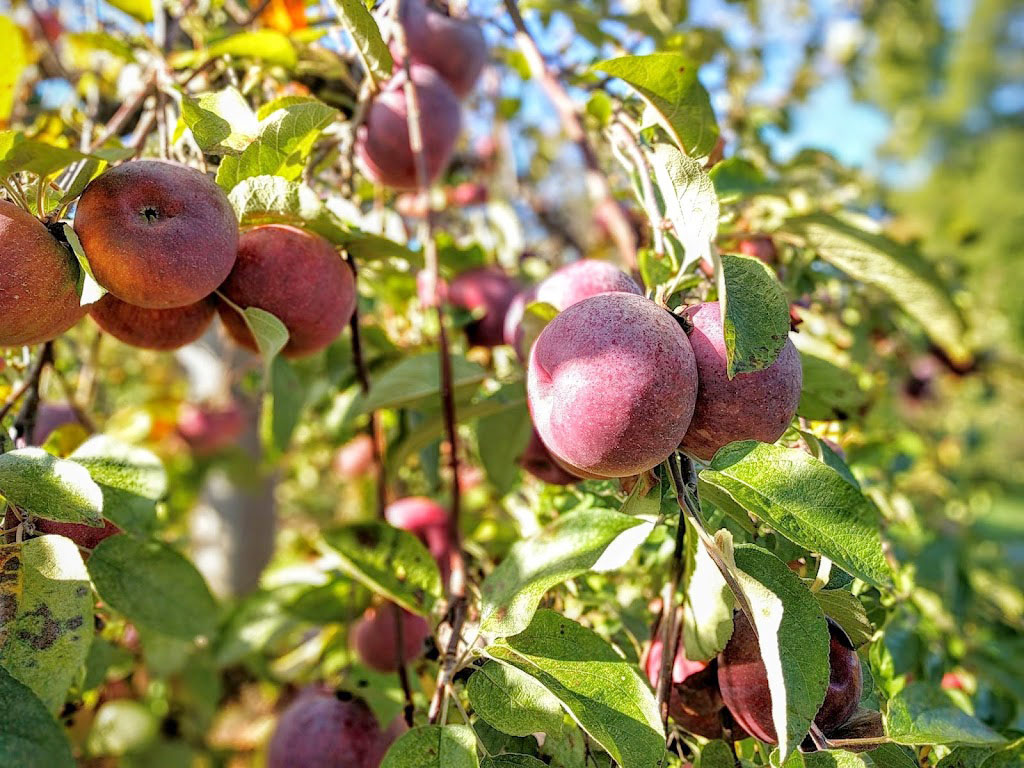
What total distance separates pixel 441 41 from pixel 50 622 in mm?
841

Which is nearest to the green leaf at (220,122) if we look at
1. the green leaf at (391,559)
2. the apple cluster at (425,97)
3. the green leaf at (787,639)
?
the apple cluster at (425,97)

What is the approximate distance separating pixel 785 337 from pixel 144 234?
17.7 inches

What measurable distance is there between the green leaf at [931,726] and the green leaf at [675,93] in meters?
0.46

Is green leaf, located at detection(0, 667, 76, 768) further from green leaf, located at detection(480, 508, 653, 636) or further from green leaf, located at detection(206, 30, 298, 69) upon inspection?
green leaf, located at detection(206, 30, 298, 69)

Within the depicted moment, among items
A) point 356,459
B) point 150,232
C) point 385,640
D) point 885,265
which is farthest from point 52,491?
point 356,459

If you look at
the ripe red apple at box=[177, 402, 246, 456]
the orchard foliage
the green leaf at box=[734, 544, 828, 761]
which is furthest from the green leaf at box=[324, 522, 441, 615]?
the ripe red apple at box=[177, 402, 246, 456]

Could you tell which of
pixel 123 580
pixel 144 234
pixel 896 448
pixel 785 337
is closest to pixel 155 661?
pixel 123 580

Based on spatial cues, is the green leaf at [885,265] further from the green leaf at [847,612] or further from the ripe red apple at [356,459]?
the ripe red apple at [356,459]

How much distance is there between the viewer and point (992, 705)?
3.02 feet

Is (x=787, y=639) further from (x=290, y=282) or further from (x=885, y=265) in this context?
(x=885, y=265)

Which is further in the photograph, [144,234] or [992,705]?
[992,705]

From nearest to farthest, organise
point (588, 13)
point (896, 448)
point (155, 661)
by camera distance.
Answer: point (588, 13), point (155, 661), point (896, 448)

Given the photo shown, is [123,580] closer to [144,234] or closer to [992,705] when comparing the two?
[144,234]

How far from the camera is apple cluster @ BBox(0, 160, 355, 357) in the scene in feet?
1.77
